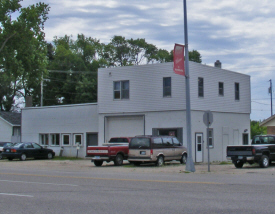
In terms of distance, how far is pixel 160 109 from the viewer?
32.7 meters

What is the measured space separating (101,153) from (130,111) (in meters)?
8.14

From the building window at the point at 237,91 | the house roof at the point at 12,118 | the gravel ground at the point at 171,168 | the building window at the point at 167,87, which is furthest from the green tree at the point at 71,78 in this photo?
the gravel ground at the point at 171,168

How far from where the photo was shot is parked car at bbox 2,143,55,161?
35562 millimetres

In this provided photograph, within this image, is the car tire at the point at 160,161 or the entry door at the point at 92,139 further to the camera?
the entry door at the point at 92,139

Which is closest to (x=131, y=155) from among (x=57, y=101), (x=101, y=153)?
(x=101, y=153)

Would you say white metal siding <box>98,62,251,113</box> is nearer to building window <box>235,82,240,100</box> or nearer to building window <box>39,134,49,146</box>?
building window <box>235,82,240,100</box>

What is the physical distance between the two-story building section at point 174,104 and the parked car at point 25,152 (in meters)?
5.11

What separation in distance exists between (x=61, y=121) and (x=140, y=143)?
15.5 m

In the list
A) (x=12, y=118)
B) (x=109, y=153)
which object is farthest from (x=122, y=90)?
(x=12, y=118)

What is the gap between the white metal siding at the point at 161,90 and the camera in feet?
105

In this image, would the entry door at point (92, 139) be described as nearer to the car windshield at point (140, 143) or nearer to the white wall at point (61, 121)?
the white wall at point (61, 121)

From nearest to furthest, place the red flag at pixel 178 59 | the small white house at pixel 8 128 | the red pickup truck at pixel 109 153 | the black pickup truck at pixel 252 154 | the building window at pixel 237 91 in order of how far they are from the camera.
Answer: the red flag at pixel 178 59
the black pickup truck at pixel 252 154
the red pickup truck at pixel 109 153
the building window at pixel 237 91
the small white house at pixel 8 128

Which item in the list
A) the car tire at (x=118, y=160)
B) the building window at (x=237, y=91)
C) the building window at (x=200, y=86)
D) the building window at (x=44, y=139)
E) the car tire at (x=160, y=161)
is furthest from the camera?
the building window at (x=44, y=139)

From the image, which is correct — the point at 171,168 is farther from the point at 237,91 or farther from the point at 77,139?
the point at 77,139
